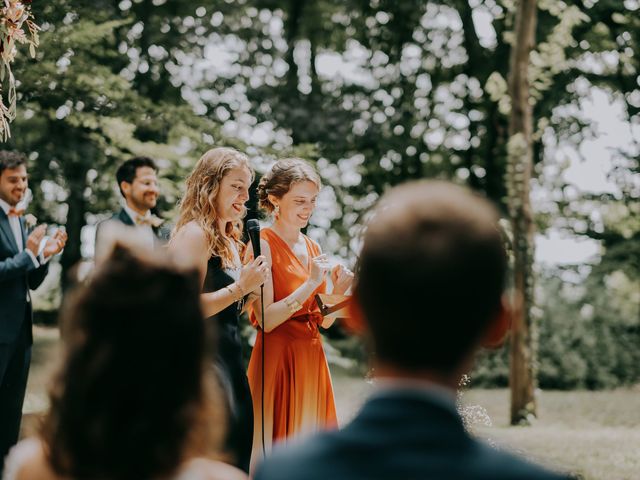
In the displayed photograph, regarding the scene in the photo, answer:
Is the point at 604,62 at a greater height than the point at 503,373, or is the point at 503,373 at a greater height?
the point at 604,62

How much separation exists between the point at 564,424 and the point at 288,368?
9.97 m

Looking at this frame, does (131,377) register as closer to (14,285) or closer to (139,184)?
(14,285)

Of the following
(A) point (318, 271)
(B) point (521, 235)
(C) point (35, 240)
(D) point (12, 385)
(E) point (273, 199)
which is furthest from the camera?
(B) point (521, 235)

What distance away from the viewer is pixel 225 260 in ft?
15.0

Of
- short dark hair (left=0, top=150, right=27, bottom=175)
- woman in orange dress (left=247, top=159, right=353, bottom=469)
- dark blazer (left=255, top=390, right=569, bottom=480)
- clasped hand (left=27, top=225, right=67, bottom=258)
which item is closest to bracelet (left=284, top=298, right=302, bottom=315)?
woman in orange dress (left=247, top=159, right=353, bottom=469)

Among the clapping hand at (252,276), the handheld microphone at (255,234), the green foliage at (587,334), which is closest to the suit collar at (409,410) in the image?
the clapping hand at (252,276)

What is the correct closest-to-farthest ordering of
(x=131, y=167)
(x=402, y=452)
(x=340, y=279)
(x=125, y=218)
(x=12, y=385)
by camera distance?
(x=402, y=452) → (x=340, y=279) → (x=12, y=385) → (x=125, y=218) → (x=131, y=167)

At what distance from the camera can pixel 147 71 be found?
18328mm

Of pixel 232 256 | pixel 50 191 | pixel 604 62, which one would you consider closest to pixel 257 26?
pixel 50 191

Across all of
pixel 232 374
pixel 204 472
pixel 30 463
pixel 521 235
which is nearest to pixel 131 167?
pixel 232 374

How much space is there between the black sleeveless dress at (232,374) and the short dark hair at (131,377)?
9.10 feet

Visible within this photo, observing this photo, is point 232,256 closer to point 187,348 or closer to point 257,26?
point 187,348

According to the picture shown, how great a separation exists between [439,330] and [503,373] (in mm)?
21086

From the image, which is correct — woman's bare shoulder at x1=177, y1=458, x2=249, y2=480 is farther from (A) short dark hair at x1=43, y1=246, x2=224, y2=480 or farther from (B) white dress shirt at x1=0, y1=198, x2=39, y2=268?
(B) white dress shirt at x1=0, y1=198, x2=39, y2=268
